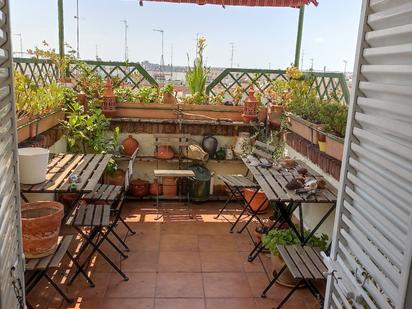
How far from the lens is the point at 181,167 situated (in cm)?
575

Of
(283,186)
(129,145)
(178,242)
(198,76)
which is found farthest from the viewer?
(198,76)

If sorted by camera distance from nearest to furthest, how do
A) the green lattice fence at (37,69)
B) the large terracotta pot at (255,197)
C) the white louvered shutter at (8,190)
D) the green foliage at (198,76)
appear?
the white louvered shutter at (8,190) → the green lattice fence at (37,69) → the large terracotta pot at (255,197) → the green foliage at (198,76)

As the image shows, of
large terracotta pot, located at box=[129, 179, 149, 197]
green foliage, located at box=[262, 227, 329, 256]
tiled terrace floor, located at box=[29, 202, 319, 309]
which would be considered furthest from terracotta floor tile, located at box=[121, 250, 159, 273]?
large terracotta pot, located at box=[129, 179, 149, 197]

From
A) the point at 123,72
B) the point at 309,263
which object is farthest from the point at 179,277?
the point at 123,72

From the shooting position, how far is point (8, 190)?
1.58 meters

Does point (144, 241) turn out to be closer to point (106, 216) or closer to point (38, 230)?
point (106, 216)

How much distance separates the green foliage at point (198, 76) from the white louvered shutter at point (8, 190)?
440 centimetres

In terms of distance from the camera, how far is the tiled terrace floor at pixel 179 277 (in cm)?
325

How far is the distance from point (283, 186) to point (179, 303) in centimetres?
137

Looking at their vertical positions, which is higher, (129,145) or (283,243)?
(129,145)

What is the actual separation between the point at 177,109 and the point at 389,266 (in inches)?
183

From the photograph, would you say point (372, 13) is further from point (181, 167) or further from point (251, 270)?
point (181, 167)

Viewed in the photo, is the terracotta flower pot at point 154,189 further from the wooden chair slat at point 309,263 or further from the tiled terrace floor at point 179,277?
the wooden chair slat at point 309,263

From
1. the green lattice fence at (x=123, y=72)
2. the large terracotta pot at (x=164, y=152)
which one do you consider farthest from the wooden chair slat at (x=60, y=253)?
the green lattice fence at (x=123, y=72)
